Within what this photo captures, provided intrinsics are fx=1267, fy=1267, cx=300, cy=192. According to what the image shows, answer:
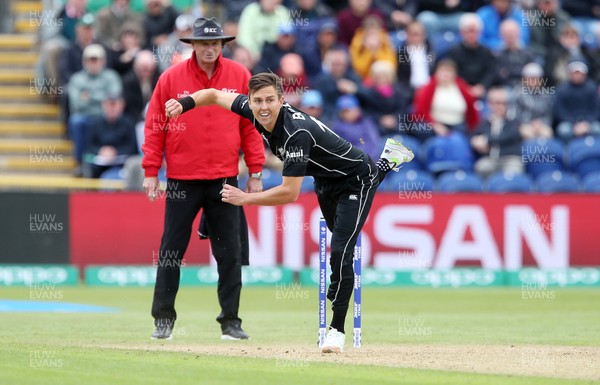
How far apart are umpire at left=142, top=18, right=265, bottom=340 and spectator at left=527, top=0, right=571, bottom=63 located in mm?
12368

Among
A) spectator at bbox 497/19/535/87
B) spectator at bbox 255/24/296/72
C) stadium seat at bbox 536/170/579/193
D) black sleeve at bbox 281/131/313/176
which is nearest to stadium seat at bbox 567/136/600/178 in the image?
stadium seat at bbox 536/170/579/193

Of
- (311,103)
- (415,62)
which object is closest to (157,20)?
(311,103)

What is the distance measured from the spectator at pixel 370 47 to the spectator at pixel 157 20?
125 inches

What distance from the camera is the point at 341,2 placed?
23.1 metres

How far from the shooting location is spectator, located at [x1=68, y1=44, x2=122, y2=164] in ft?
67.1

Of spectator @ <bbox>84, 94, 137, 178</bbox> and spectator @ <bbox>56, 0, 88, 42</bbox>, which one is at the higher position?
spectator @ <bbox>56, 0, 88, 42</bbox>

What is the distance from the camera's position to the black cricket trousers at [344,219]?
1030 centimetres

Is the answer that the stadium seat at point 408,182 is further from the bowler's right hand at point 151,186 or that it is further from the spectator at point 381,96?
the bowler's right hand at point 151,186

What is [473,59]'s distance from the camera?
21594 mm

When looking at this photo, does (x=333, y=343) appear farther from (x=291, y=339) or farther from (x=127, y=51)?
(x=127, y=51)

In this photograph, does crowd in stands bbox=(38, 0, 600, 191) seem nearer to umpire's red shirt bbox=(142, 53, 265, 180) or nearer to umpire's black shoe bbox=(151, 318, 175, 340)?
umpire's red shirt bbox=(142, 53, 265, 180)

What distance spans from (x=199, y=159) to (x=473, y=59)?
36.1 feet

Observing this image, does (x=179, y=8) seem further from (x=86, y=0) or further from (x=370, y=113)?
(x=370, y=113)

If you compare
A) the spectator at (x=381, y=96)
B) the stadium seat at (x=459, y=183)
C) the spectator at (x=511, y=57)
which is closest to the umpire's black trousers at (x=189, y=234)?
the stadium seat at (x=459, y=183)
